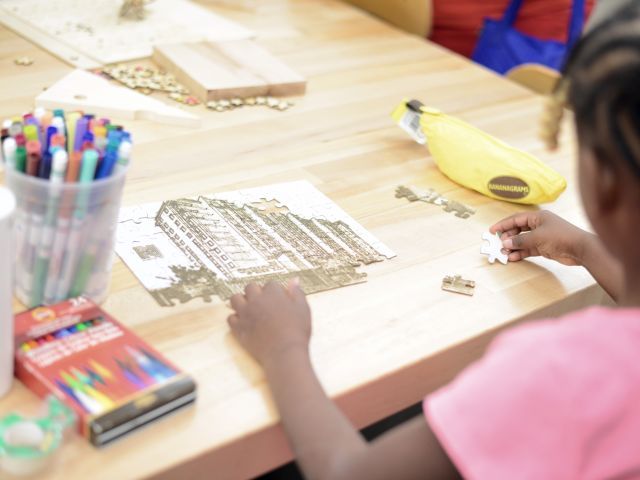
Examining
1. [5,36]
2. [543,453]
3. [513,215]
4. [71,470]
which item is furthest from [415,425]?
[5,36]

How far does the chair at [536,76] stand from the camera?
6.45ft

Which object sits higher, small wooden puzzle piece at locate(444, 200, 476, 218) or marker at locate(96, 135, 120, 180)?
marker at locate(96, 135, 120, 180)

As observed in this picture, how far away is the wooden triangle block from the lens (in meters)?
1.30

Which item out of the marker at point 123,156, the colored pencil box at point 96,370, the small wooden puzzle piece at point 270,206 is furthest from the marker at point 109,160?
the small wooden puzzle piece at point 270,206

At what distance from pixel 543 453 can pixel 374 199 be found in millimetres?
601

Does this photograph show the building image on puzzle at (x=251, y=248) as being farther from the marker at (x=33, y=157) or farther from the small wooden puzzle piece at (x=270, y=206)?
the marker at (x=33, y=157)

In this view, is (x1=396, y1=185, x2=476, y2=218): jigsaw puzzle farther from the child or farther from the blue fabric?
the blue fabric

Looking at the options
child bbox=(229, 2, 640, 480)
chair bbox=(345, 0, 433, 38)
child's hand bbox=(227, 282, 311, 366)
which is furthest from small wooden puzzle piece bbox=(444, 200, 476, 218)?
chair bbox=(345, 0, 433, 38)

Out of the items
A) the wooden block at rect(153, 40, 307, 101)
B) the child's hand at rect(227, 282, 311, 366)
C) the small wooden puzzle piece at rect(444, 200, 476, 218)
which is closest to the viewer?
the child's hand at rect(227, 282, 311, 366)

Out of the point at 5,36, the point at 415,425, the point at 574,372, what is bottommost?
the point at 5,36

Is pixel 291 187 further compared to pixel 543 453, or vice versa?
pixel 291 187

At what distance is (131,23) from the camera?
1688 mm

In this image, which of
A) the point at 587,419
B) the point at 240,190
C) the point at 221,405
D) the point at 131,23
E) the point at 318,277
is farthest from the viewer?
the point at 131,23

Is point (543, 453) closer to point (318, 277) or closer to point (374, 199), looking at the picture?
point (318, 277)
